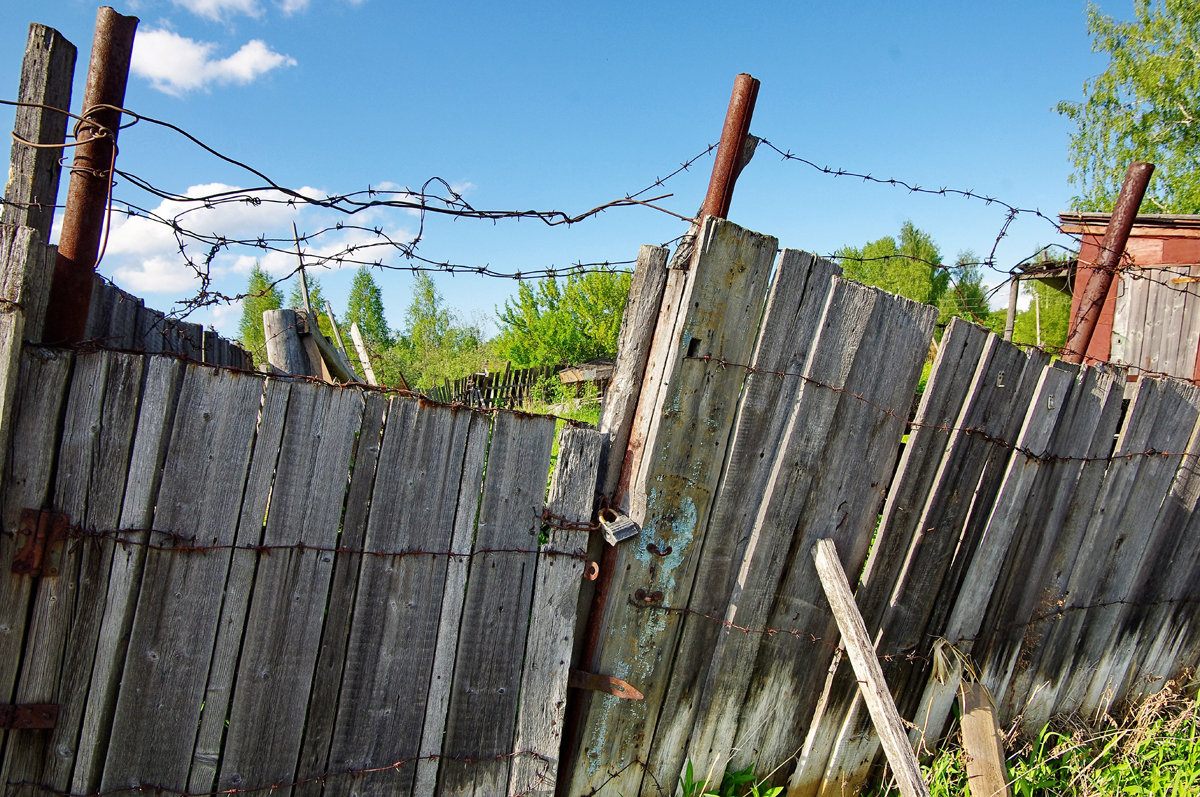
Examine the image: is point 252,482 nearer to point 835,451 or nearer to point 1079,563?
point 835,451

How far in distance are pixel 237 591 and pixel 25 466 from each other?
0.63 meters

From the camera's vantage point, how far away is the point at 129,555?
208 centimetres

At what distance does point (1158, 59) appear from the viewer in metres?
21.3

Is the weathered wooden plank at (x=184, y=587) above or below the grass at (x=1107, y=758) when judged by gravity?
above

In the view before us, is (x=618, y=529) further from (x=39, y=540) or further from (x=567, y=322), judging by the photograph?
(x=567, y=322)

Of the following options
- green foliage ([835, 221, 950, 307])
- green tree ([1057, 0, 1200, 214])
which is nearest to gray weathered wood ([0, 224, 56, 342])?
green tree ([1057, 0, 1200, 214])

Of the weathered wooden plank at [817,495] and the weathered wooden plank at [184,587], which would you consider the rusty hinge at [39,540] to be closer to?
the weathered wooden plank at [184,587]

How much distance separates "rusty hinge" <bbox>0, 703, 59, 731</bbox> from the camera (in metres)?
1.97

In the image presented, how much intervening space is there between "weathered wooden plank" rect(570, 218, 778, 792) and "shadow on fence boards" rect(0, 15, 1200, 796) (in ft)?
0.03

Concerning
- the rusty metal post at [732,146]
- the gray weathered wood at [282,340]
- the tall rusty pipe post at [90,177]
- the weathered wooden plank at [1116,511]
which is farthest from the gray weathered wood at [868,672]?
the gray weathered wood at [282,340]

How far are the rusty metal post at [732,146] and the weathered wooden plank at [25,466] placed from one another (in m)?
1.97

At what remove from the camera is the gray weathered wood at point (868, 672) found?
8.07 ft

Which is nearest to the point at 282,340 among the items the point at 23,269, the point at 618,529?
the point at 23,269

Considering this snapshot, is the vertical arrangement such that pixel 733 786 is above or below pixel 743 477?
below
